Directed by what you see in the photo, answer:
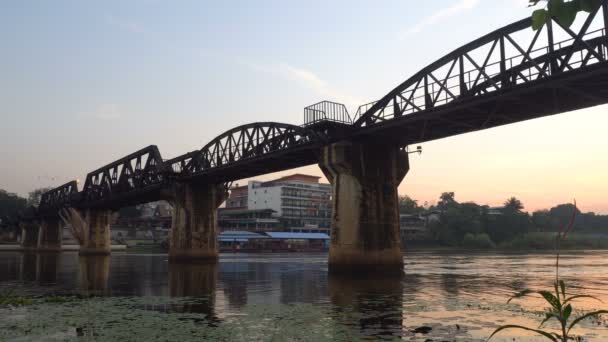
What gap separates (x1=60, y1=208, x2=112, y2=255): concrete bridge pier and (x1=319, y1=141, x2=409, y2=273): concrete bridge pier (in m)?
72.8

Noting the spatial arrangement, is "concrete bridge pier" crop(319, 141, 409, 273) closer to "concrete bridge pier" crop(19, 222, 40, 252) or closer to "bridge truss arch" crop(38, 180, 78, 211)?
"bridge truss arch" crop(38, 180, 78, 211)

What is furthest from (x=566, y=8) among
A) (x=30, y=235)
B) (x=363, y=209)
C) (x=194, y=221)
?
(x=30, y=235)

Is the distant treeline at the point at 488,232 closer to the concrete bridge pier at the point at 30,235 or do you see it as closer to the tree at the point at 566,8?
the concrete bridge pier at the point at 30,235

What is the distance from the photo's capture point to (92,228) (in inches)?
4183

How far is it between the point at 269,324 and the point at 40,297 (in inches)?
615

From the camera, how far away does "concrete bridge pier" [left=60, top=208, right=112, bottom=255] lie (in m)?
103

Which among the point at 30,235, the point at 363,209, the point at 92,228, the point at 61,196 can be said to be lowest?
the point at 30,235

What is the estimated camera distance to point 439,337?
48.3 feet

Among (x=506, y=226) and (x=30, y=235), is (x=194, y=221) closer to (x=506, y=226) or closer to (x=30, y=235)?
(x=30, y=235)

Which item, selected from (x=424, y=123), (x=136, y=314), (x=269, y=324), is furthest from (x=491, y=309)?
(x=424, y=123)

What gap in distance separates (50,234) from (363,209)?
125792 mm

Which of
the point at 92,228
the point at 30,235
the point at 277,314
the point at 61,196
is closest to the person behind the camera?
the point at 277,314

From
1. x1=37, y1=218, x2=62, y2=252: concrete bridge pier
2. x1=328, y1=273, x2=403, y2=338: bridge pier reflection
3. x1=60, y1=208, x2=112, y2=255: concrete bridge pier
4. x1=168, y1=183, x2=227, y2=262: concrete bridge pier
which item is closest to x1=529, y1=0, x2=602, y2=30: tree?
x1=328, y1=273, x2=403, y2=338: bridge pier reflection

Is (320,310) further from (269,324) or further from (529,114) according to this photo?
(529,114)
